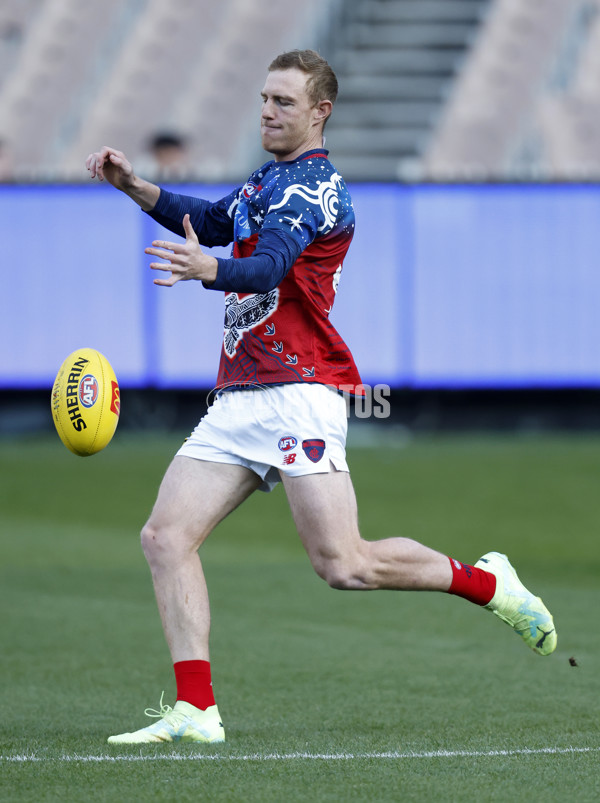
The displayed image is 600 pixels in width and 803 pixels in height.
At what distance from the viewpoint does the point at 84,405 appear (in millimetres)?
5375

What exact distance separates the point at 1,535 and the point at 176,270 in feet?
23.6

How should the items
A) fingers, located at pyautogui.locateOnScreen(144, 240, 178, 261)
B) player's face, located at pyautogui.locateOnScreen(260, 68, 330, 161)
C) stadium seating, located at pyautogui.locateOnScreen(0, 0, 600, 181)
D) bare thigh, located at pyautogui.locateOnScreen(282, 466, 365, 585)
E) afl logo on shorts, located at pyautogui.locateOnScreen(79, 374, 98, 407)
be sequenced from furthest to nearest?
stadium seating, located at pyautogui.locateOnScreen(0, 0, 600, 181) < afl logo on shorts, located at pyautogui.locateOnScreen(79, 374, 98, 407) < player's face, located at pyautogui.locateOnScreen(260, 68, 330, 161) < bare thigh, located at pyautogui.locateOnScreen(282, 466, 365, 585) < fingers, located at pyautogui.locateOnScreen(144, 240, 178, 261)

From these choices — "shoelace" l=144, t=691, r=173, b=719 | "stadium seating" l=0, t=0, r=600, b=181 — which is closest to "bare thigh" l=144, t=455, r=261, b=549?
"shoelace" l=144, t=691, r=173, b=719

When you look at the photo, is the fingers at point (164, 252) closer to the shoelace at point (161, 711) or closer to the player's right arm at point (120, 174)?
the player's right arm at point (120, 174)

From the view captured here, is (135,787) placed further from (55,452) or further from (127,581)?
(55,452)

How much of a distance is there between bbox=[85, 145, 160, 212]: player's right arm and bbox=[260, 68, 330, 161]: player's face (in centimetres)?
55

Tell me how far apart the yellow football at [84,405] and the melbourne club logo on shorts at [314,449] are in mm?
805

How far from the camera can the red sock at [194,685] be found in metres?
5.04

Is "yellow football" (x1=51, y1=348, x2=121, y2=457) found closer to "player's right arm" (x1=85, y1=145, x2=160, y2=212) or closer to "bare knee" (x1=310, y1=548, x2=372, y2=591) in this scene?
"player's right arm" (x1=85, y1=145, x2=160, y2=212)

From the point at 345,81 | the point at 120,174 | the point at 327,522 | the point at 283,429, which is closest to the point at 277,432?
the point at 283,429

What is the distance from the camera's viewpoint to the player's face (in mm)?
5129

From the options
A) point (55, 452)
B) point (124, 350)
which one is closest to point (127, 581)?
point (55, 452)

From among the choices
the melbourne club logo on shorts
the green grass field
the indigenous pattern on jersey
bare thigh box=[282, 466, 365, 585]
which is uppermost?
the indigenous pattern on jersey

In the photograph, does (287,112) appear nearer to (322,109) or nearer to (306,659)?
(322,109)
